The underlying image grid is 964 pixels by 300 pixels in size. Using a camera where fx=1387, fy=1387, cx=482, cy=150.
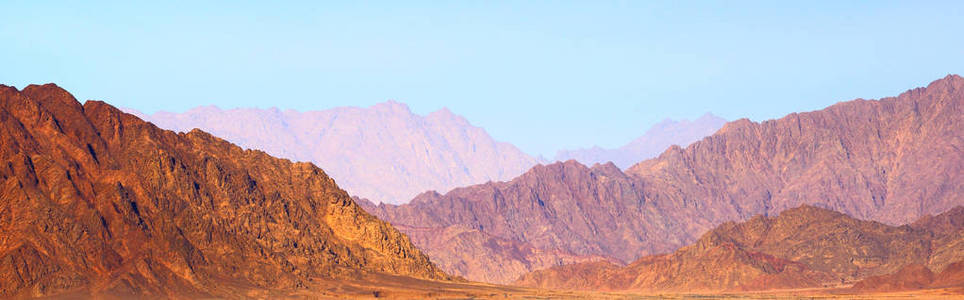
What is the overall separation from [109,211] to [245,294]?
2274 centimetres

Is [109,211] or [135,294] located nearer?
[135,294]

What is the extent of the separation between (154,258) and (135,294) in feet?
42.1

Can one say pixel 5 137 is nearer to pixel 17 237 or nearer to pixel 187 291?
pixel 17 237

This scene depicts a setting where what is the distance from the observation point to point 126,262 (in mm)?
193000

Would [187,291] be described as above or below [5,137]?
below

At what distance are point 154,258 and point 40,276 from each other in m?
21.3

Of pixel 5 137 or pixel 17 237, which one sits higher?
pixel 5 137

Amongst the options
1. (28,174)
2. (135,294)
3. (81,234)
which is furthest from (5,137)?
(135,294)

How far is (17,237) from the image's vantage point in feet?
595

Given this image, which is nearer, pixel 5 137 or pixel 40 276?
pixel 40 276

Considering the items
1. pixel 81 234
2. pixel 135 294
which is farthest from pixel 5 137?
pixel 135 294

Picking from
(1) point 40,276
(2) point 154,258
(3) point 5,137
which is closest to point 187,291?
(2) point 154,258

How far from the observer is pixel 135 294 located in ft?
607

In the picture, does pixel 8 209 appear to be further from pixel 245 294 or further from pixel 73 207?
pixel 245 294
